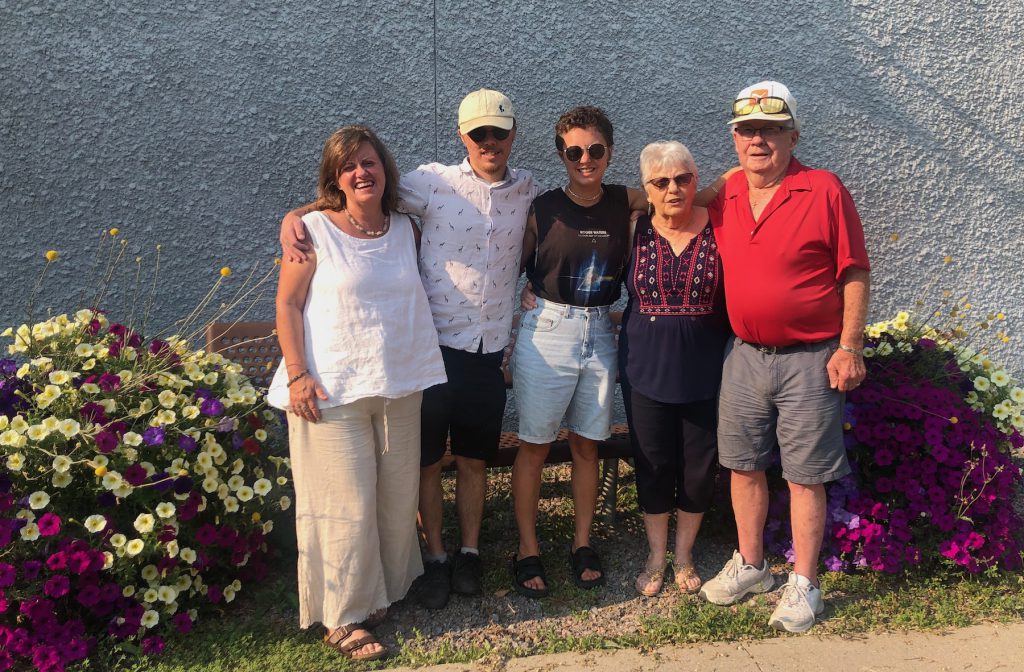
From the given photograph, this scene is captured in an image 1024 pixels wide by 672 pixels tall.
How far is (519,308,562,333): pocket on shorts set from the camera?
9.36 feet

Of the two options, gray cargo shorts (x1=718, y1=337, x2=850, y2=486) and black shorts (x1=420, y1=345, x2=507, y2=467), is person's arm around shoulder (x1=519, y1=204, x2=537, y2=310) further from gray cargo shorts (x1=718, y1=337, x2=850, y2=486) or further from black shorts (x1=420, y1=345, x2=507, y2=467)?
gray cargo shorts (x1=718, y1=337, x2=850, y2=486)

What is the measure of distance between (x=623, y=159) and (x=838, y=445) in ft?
6.22

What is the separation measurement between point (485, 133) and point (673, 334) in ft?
3.31

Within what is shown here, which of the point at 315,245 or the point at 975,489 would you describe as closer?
the point at 315,245

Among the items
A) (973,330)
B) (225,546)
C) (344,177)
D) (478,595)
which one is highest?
(344,177)

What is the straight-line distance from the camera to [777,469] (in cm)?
331

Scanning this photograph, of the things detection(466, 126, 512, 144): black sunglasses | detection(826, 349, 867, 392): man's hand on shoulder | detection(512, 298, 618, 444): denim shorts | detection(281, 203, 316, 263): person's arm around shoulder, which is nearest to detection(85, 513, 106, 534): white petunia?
detection(281, 203, 316, 263): person's arm around shoulder

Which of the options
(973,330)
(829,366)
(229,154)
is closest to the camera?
(829,366)

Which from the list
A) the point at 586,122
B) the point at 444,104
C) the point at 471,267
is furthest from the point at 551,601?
the point at 444,104

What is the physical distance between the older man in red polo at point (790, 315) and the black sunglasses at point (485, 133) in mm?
839

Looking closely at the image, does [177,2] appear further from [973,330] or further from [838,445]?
[973,330]

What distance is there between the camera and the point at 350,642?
2.59 meters

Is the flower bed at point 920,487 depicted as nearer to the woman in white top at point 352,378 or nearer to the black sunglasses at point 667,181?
the black sunglasses at point 667,181

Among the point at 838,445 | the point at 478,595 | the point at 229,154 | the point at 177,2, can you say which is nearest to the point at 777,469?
the point at 838,445
